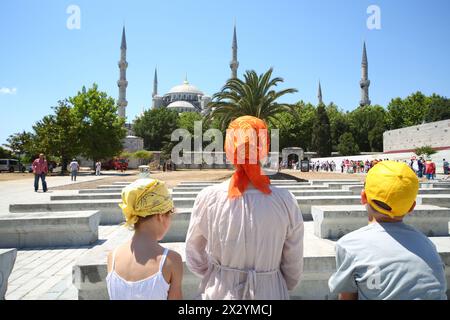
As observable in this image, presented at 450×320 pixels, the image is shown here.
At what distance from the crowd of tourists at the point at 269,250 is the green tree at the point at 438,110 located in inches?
2761

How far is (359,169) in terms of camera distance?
40.9 meters

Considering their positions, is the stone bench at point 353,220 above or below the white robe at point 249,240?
below

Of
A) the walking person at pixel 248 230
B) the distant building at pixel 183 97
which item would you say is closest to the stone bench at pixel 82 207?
the walking person at pixel 248 230

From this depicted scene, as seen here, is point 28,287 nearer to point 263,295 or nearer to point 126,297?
point 126,297

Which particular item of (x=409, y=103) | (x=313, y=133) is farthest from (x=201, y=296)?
(x=409, y=103)

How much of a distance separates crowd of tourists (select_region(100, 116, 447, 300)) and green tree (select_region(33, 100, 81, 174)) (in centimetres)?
3574

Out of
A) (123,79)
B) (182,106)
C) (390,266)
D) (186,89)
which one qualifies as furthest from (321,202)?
(186,89)

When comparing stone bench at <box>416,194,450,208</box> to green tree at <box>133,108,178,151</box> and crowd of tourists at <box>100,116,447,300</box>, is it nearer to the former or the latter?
crowd of tourists at <box>100,116,447,300</box>

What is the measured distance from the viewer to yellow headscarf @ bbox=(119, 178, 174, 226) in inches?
85.1

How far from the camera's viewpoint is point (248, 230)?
6.31 feet

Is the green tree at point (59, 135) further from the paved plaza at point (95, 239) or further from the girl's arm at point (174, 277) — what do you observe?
the girl's arm at point (174, 277)

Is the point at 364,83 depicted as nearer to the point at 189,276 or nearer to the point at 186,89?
the point at 186,89

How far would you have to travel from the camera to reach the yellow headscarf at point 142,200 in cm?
216
